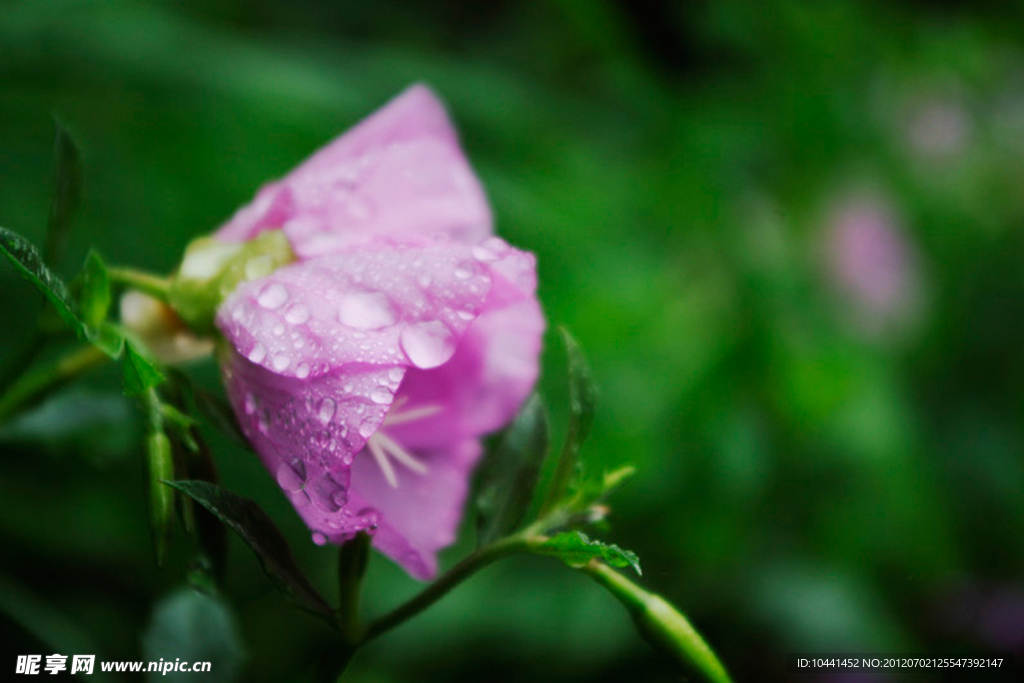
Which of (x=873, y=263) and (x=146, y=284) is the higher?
(x=146, y=284)

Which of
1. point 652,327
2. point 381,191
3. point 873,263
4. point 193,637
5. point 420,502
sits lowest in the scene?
point 873,263

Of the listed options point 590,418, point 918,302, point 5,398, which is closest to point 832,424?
point 918,302

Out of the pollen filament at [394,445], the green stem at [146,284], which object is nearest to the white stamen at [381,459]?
the pollen filament at [394,445]

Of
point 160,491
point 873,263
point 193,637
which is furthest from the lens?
point 873,263

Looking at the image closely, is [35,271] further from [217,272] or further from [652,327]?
[652,327]

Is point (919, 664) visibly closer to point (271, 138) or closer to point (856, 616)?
point (856, 616)

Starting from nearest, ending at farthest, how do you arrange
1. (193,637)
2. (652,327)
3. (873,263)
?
(193,637) → (652,327) → (873,263)

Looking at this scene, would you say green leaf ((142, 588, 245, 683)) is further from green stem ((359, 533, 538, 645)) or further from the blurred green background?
green stem ((359, 533, 538, 645))

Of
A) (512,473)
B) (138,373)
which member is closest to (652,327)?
(512,473)
